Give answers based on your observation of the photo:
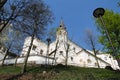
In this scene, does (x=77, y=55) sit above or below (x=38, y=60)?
above

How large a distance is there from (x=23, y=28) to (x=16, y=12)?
1.65 meters

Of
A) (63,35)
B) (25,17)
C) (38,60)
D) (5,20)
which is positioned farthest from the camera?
(63,35)

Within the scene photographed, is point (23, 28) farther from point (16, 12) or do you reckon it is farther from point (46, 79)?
point (46, 79)

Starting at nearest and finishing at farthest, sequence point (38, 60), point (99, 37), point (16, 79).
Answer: point (16, 79) → point (99, 37) → point (38, 60)

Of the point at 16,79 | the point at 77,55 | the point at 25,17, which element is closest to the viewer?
the point at 25,17

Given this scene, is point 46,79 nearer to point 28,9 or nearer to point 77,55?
point 28,9

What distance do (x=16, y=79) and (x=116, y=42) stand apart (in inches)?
572

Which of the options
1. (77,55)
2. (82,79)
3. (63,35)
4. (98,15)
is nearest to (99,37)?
(82,79)

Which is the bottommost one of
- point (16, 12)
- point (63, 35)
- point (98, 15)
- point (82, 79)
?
point (82, 79)

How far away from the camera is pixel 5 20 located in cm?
1861

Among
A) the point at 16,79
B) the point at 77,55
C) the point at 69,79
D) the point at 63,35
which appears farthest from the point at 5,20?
the point at 63,35

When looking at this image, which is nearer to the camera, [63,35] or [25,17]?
[25,17]

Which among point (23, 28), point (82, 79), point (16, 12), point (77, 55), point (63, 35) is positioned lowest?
point (82, 79)

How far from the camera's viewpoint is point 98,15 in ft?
41.0
